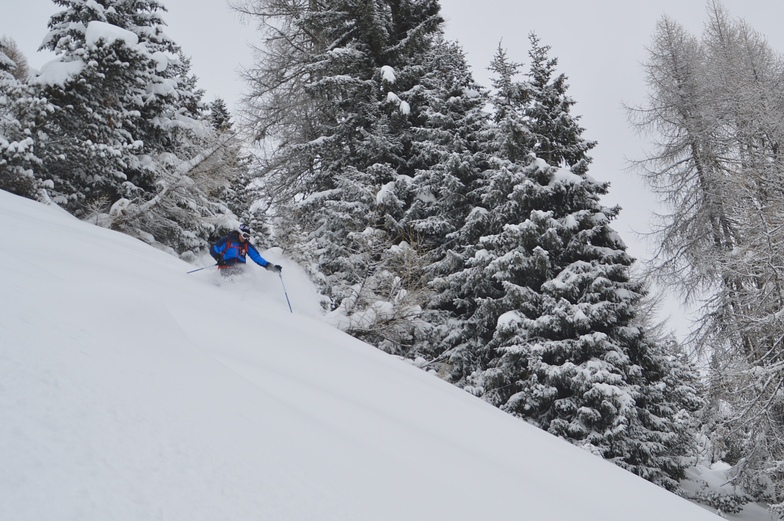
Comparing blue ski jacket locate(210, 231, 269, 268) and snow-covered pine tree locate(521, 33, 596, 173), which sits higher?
snow-covered pine tree locate(521, 33, 596, 173)

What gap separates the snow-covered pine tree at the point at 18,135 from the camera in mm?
10234

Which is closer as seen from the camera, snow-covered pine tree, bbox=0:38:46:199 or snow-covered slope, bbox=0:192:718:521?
snow-covered slope, bbox=0:192:718:521

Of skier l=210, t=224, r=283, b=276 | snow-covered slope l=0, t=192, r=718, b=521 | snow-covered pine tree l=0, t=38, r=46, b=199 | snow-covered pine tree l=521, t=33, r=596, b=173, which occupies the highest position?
snow-covered pine tree l=521, t=33, r=596, b=173

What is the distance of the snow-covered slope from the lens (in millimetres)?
1153

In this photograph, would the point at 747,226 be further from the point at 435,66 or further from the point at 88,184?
the point at 88,184

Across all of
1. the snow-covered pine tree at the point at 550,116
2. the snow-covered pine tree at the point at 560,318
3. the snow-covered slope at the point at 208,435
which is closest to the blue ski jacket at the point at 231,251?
the snow-covered slope at the point at 208,435

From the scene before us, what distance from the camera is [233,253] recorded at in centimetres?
848

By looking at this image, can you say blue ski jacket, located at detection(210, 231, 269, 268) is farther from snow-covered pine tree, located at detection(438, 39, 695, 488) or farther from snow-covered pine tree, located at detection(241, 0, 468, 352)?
snow-covered pine tree, located at detection(438, 39, 695, 488)

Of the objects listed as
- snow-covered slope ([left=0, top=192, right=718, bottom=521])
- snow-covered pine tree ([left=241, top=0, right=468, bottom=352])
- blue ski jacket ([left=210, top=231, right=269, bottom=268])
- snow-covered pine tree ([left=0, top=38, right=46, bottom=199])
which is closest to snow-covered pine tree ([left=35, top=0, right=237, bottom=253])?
snow-covered pine tree ([left=0, top=38, right=46, bottom=199])

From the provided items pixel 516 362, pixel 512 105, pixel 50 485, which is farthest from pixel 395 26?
pixel 50 485

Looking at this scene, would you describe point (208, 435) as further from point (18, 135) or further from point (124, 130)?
point (124, 130)

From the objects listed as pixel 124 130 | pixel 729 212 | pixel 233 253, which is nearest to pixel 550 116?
pixel 729 212

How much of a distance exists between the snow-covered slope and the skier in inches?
169

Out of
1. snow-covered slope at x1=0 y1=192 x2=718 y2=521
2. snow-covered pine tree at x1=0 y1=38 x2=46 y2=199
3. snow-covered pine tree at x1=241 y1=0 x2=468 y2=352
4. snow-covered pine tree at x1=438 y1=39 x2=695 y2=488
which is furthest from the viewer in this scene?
snow-covered pine tree at x1=241 y1=0 x2=468 y2=352
